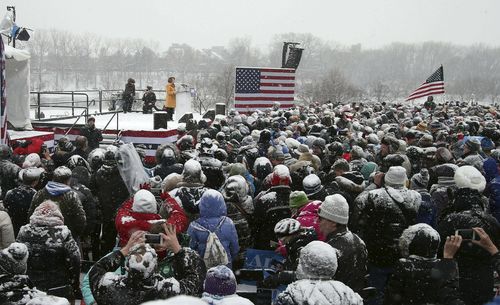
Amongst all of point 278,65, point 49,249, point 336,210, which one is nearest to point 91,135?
point 49,249

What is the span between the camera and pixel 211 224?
195 inches

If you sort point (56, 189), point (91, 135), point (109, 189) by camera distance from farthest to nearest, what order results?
1. point (91, 135)
2. point (109, 189)
3. point (56, 189)

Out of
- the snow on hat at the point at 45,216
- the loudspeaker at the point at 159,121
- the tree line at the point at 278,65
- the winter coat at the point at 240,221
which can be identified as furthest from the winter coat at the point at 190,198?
the tree line at the point at 278,65

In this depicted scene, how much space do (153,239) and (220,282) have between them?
0.74 m

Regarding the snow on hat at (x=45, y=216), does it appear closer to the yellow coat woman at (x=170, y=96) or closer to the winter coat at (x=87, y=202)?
the winter coat at (x=87, y=202)

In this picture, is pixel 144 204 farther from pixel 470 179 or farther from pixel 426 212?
pixel 426 212

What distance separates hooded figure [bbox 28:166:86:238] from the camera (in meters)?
5.84

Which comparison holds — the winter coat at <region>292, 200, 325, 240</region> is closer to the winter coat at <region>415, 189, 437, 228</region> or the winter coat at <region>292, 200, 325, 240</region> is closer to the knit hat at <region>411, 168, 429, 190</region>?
the winter coat at <region>415, 189, 437, 228</region>

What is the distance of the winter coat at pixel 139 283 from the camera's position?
10.9 ft

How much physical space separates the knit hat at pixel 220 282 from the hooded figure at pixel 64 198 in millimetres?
3108

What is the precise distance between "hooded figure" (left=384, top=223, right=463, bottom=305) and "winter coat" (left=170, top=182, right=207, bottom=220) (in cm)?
218

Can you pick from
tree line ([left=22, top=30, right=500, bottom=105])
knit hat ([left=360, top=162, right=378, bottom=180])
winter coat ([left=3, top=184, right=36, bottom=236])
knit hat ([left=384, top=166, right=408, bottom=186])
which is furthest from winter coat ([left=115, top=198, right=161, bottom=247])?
tree line ([left=22, top=30, right=500, bottom=105])

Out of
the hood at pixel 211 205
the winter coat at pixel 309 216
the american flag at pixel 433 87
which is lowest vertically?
the winter coat at pixel 309 216

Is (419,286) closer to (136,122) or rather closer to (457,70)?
(136,122)
